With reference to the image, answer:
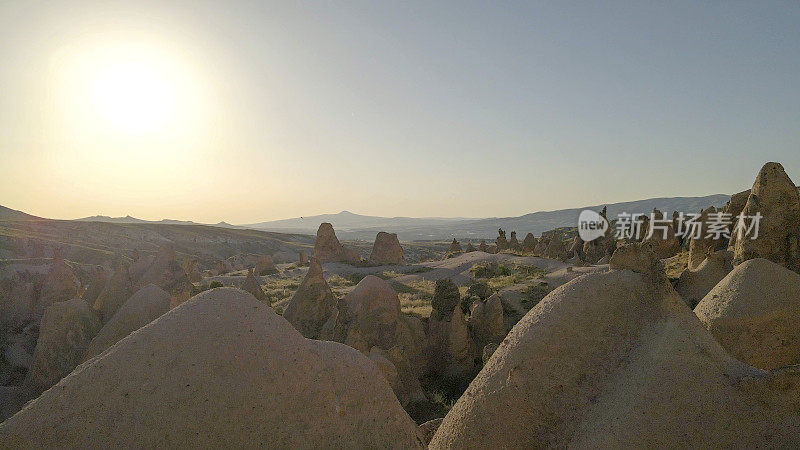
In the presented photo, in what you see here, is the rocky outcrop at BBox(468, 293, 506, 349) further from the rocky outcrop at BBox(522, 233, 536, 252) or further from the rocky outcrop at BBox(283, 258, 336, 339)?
the rocky outcrop at BBox(522, 233, 536, 252)

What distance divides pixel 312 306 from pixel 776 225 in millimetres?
14397

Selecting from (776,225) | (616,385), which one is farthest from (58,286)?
(776,225)

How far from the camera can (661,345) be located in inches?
160

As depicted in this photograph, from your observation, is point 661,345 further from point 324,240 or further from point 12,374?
point 324,240

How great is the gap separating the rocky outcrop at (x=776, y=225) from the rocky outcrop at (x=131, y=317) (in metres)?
16.2

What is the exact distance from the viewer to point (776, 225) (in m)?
12.1

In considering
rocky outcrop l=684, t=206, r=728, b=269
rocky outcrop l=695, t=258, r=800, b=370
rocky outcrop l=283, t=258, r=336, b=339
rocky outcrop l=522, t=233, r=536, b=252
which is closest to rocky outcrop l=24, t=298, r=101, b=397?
rocky outcrop l=283, t=258, r=336, b=339

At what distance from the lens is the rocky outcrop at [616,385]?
3.51 m

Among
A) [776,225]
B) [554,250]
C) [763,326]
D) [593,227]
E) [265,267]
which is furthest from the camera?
[554,250]

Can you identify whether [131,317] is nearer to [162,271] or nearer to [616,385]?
[616,385]

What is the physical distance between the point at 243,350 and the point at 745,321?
27.3 feet

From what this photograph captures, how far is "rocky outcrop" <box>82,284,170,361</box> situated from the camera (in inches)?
408

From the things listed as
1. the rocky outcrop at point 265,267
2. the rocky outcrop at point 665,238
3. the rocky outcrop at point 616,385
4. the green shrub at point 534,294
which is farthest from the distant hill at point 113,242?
the rocky outcrop at point 616,385

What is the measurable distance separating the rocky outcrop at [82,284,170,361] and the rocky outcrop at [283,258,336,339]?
411cm
